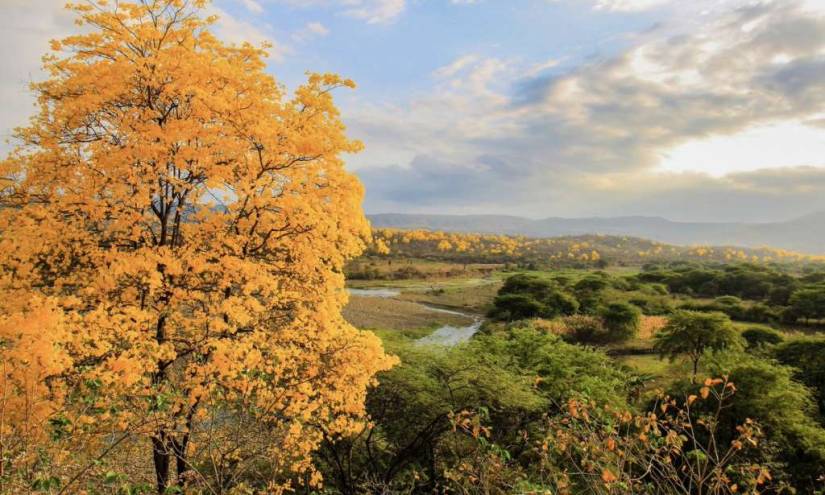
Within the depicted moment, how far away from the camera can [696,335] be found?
113ft

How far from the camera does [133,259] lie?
31.6ft

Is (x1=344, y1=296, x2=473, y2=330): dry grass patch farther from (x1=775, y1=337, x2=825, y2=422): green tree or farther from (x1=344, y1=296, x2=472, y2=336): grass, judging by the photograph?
(x1=775, y1=337, x2=825, y2=422): green tree

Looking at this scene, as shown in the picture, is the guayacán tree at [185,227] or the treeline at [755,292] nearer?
the guayacán tree at [185,227]

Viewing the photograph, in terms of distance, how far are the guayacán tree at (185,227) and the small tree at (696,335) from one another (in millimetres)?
30778

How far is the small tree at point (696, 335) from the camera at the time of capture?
33.3m

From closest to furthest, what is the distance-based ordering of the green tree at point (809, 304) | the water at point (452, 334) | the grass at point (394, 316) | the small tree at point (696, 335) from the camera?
the small tree at point (696, 335) → the water at point (452, 334) → the green tree at point (809, 304) → the grass at point (394, 316)

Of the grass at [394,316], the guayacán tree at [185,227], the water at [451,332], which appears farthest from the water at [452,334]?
the guayacán tree at [185,227]

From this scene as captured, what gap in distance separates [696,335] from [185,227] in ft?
115

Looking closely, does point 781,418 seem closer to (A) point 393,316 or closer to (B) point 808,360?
(B) point 808,360

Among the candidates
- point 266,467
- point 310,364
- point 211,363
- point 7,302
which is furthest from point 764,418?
point 7,302

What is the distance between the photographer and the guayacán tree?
9664 millimetres

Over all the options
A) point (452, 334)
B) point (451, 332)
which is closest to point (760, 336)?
point (452, 334)

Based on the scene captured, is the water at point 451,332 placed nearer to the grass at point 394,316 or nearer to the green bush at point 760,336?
the grass at point 394,316

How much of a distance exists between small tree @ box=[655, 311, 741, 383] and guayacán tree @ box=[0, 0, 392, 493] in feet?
101
